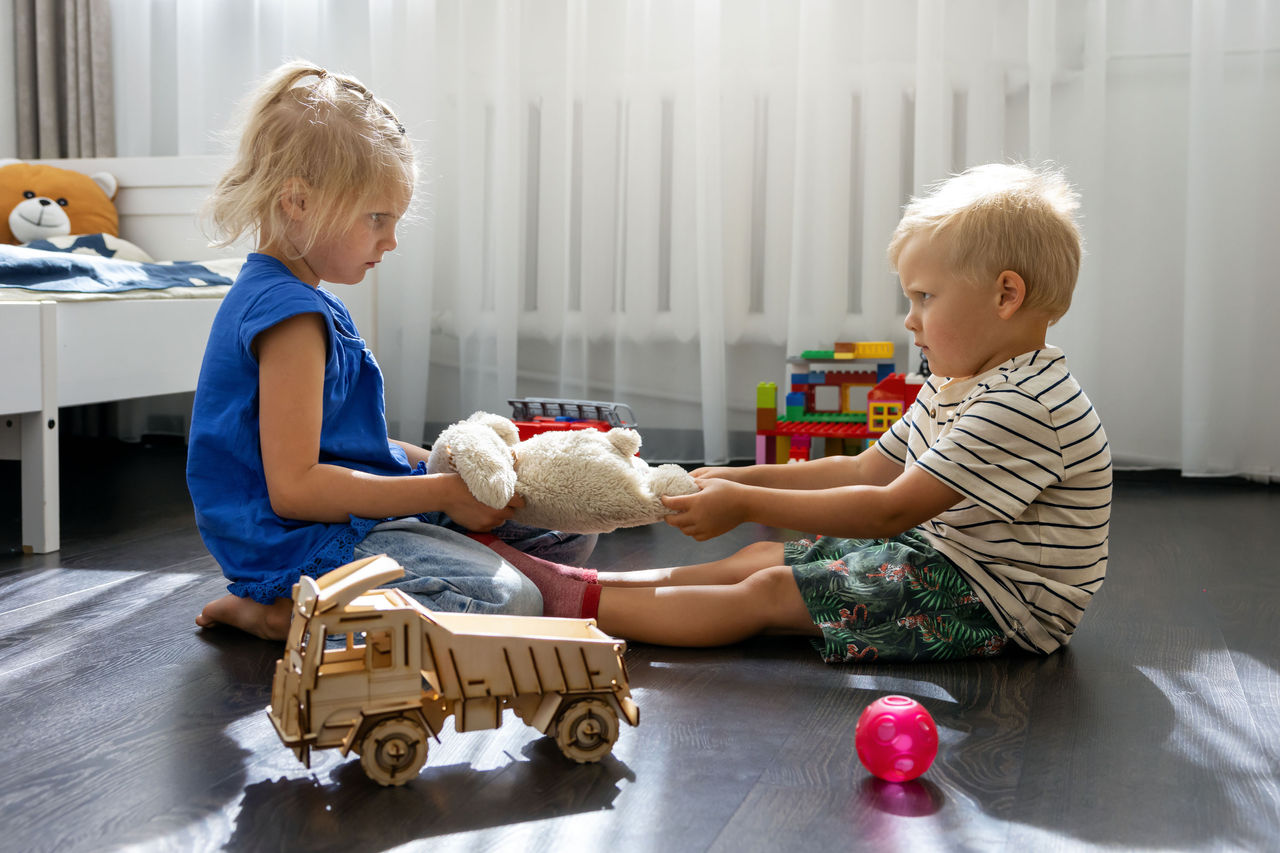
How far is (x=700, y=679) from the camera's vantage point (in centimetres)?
101

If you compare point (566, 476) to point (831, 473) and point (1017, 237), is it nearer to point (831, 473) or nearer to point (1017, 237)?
point (831, 473)

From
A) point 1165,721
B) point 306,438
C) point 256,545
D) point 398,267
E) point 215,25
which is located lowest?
point 1165,721

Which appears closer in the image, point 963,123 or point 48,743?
point 48,743

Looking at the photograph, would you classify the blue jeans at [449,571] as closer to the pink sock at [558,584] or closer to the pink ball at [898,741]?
the pink sock at [558,584]

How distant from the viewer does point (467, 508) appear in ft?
3.51

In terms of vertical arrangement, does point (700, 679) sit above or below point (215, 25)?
below

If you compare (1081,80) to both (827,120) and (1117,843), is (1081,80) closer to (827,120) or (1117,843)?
(827,120)

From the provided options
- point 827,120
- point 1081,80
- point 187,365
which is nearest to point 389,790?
point 187,365

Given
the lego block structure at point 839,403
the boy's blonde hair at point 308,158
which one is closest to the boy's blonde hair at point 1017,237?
the boy's blonde hair at point 308,158

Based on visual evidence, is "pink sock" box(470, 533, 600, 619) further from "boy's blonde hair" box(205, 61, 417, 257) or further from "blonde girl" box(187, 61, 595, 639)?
"boy's blonde hair" box(205, 61, 417, 257)

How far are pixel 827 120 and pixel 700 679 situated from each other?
164 cm

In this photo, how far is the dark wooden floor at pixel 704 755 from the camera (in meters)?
0.71

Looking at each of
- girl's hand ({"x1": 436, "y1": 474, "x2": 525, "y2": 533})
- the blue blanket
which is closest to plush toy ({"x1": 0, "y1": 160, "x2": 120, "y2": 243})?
the blue blanket

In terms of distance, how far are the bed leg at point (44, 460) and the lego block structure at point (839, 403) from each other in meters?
1.20
